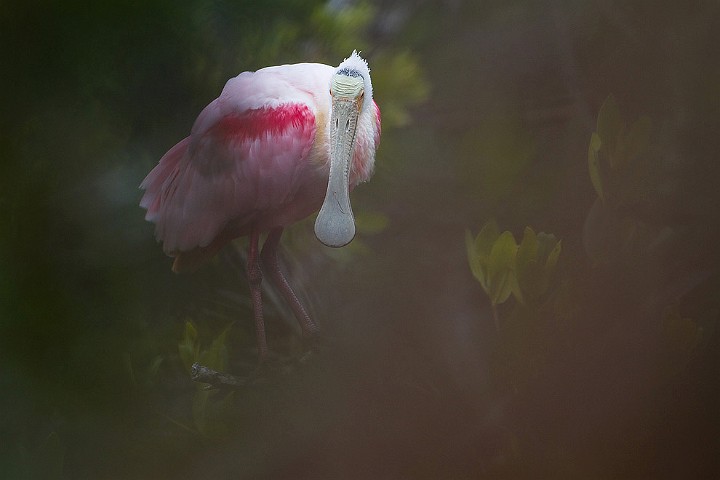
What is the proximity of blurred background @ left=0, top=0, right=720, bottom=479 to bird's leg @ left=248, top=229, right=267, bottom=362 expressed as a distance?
2cm

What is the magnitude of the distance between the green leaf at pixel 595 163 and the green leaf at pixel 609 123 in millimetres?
17

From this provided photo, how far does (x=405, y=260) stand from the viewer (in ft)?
6.48

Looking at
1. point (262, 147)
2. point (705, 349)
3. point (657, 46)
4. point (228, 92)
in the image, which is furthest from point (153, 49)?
point (705, 349)

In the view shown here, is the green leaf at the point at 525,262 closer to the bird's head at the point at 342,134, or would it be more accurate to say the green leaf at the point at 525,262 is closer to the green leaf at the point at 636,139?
the green leaf at the point at 636,139

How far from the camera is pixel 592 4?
6.50ft

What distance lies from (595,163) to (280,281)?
2.80ft

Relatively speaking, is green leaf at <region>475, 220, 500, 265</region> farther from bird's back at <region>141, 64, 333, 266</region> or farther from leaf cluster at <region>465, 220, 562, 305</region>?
bird's back at <region>141, 64, 333, 266</region>

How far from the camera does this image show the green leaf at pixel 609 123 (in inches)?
79.8

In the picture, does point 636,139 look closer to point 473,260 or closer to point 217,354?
point 473,260

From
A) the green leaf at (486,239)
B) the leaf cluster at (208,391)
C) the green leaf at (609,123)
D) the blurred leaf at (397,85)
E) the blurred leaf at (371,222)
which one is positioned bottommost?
the leaf cluster at (208,391)

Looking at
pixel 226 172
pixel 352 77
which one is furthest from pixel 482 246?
pixel 226 172

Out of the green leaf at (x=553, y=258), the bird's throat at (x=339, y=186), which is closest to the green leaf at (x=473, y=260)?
the green leaf at (x=553, y=258)

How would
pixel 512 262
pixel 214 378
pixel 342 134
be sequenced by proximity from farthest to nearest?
pixel 512 262 < pixel 214 378 < pixel 342 134

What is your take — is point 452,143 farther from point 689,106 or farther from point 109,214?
point 109,214
